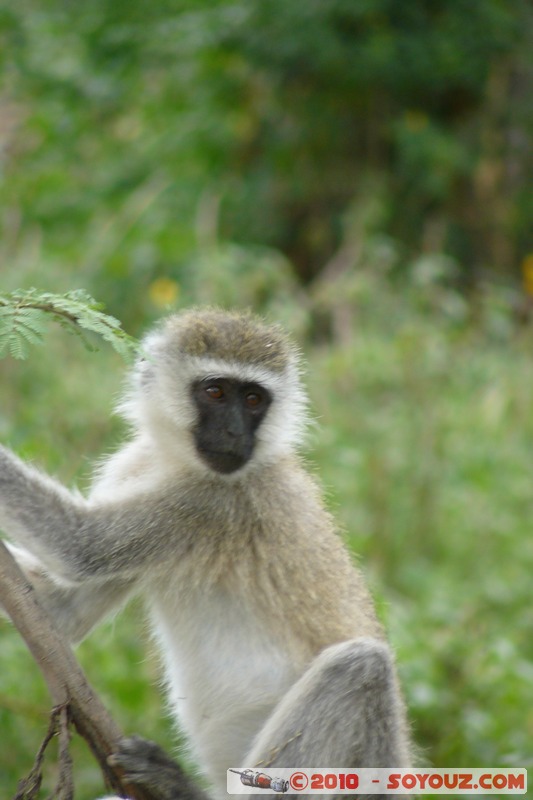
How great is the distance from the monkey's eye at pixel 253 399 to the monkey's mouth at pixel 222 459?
0.26 meters

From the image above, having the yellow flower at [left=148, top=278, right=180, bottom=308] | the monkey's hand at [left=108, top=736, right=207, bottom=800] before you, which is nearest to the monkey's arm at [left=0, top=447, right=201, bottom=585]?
the monkey's hand at [left=108, top=736, right=207, bottom=800]

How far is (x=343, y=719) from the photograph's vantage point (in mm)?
3809

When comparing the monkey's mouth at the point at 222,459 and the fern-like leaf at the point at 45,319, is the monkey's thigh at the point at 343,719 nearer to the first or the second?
the monkey's mouth at the point at 222,459

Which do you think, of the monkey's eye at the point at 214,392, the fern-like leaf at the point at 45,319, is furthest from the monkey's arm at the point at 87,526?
the fern-like leaf at the point at 45,319

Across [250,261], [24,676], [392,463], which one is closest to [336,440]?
[392,463]

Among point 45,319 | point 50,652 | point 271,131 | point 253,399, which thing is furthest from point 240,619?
point 271,131

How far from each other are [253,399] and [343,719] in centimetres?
128

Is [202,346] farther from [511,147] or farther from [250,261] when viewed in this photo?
[511,147]

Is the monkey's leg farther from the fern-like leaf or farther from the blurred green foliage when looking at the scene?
the blurred green foliage

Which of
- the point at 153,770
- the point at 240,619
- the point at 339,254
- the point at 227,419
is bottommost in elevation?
the point at 153,770

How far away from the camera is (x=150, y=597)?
4.18 m

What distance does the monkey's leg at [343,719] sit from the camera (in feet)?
12.5

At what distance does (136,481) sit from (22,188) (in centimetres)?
586

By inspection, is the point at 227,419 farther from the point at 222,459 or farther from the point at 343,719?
the point at 343,719
